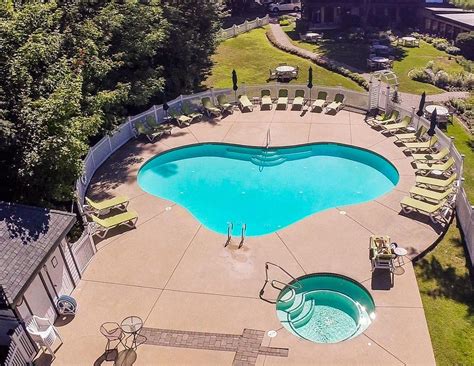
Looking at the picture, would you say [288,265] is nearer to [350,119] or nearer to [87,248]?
[87,248]

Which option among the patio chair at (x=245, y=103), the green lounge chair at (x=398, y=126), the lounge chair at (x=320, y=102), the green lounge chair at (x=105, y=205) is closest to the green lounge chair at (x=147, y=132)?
the patio chair at (x=245, y=103)

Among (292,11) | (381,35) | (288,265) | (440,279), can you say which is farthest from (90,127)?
(292,11)

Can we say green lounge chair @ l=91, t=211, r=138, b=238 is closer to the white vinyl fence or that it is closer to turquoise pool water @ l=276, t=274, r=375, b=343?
the white vinyl fence

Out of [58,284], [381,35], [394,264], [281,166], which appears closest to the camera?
[58,284]

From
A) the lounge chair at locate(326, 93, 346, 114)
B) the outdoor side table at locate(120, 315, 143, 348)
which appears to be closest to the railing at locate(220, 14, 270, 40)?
the lounge chair at locate(326, 93, 346, 114)

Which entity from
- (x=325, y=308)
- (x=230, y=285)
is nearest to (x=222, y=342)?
(x=230, y=285)

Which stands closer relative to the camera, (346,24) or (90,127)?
(90,127)

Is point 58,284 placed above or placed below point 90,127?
below

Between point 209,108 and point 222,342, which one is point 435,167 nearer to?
point 222,342
